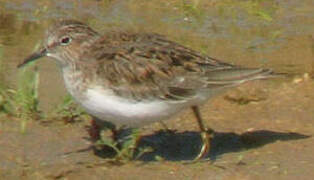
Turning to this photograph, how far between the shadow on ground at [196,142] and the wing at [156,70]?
63 centimetres

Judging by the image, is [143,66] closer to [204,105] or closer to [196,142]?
[196,142]

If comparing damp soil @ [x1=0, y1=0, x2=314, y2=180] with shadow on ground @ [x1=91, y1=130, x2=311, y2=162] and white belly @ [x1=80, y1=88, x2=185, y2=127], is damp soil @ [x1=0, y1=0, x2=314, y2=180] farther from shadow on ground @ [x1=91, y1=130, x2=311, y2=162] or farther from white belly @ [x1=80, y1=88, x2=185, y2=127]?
white belly @ [x1=80, y1=88, x2=185, y2=127]

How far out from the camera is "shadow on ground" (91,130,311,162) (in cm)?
873

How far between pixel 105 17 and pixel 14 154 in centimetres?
454

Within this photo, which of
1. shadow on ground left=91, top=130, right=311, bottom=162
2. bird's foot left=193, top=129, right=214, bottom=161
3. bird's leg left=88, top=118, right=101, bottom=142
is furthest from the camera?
shadow on ground left=91, top=130, right=311, bottom=162

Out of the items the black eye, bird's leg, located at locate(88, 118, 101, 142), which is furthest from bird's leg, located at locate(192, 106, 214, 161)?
the black eye

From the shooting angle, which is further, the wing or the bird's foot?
the bird's foot

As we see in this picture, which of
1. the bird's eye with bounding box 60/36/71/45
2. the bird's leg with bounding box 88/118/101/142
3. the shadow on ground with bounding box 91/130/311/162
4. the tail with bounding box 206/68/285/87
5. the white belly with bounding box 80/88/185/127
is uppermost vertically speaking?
the bird's eye with bounding box 60/36/71/45

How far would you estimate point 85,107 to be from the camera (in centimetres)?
814

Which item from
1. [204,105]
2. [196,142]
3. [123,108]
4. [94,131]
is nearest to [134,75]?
[123,108]

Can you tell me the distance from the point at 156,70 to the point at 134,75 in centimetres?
18

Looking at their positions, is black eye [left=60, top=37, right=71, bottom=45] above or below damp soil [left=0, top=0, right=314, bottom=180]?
above

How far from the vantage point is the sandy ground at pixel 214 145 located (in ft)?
26.6

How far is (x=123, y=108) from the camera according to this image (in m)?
8.11
